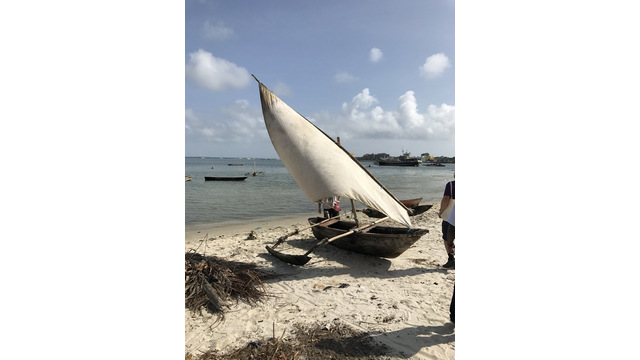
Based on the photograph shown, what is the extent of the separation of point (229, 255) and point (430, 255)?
414cm

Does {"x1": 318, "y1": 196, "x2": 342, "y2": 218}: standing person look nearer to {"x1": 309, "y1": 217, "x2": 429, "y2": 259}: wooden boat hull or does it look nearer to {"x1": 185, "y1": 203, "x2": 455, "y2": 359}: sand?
{"x1": 185, "y1": 203, "x2": 455, "y2": 359}: sand

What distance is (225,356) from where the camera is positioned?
2.51 meters

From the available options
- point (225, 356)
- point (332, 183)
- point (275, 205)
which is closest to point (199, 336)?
point (225, 356)

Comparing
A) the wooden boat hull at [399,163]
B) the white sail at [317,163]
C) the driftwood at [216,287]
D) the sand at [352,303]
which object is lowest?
the sand at [352,303]

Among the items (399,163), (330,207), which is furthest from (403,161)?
(330,207)

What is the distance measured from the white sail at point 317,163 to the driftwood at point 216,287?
72.1 inches

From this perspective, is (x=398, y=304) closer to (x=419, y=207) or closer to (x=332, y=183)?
(x=332, y=183)

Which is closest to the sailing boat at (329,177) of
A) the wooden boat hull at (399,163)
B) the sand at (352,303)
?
the sand at (352,303)

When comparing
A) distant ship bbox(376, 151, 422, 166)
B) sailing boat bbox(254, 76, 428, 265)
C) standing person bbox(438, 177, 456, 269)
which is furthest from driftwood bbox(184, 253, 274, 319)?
distant ship bbox(376, 151, 422, 166)

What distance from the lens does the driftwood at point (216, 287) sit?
3375mm

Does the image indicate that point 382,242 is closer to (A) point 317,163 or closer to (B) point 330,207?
(A) point 317,163

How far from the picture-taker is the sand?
2.83 meters

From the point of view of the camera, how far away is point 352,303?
362 centimetres

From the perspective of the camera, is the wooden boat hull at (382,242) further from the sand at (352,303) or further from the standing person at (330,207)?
the standing person at (330,207)
